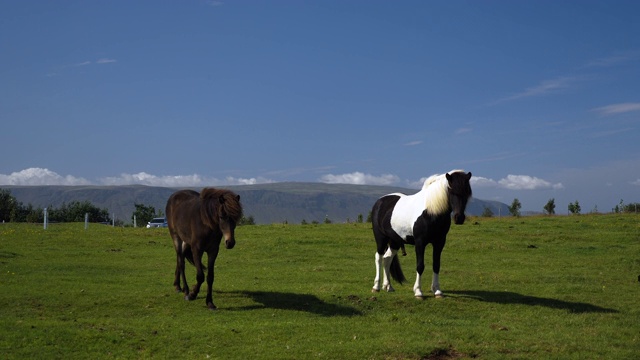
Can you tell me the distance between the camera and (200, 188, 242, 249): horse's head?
39.7 feet

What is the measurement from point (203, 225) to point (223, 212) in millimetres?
863

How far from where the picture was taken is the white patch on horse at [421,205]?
13.0 metres

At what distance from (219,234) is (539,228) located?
23.1 m

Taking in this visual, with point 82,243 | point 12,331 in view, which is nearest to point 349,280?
point 12,331

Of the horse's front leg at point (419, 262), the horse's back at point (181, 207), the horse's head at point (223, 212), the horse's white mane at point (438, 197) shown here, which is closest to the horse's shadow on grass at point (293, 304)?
the horse's front leg at point (419, 262)

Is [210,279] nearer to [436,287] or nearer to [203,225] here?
[203,225]

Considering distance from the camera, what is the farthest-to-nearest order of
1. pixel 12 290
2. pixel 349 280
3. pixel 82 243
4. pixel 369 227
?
1. pixel 369 227
2. pixel 82 243
3. pixel 349 280
4. pixel 12 290

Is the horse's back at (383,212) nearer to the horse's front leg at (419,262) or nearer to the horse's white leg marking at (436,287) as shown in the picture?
the horse's front leg at (419,262)

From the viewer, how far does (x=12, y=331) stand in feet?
34.7

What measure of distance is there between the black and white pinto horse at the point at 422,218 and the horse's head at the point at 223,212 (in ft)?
12.3

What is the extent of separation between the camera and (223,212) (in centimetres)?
1222

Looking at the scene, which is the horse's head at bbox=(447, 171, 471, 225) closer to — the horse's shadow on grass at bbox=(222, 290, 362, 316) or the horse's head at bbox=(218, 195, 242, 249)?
the horse's shadow on grass at bbox=(222, 290, 362, 316)

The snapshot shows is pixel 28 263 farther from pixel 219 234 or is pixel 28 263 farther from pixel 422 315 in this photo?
pixel 422 315

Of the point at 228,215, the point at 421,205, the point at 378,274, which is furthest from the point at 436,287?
the point at 228,215
